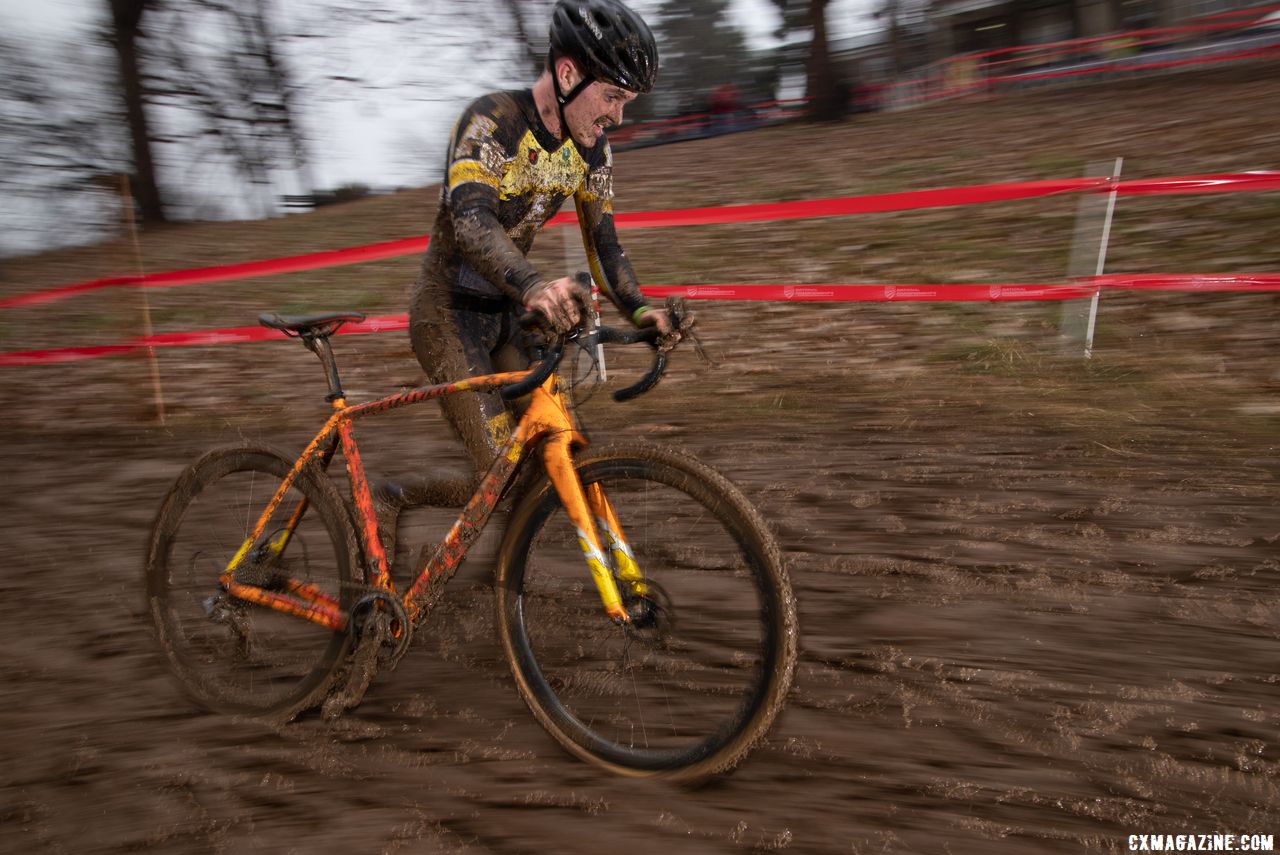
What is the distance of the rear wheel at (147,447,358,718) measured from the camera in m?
3.08

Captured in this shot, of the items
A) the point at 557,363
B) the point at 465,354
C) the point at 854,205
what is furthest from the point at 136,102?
the point at 557,363

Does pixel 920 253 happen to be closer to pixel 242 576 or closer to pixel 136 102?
pixel 242 576

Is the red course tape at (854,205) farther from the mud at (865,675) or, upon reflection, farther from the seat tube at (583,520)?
the seat tube at (583,520)

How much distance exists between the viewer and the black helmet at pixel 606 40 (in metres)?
2.65

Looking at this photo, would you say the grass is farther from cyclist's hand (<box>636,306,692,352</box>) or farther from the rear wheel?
the rear wheel

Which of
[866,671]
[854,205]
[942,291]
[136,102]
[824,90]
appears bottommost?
[824,90]

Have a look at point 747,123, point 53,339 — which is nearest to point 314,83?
point 53,339

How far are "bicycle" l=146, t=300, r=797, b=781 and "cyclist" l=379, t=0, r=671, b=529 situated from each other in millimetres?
185

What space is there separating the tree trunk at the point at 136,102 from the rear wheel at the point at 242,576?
17927mm

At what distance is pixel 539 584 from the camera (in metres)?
2.82

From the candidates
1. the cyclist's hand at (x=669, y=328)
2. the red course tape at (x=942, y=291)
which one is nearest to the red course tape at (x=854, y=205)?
the red course tape at (x=942, y=291)

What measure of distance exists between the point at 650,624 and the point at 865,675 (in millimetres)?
1028

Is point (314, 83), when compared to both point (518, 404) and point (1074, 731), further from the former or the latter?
point (1074, 731)

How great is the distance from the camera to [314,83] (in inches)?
754
